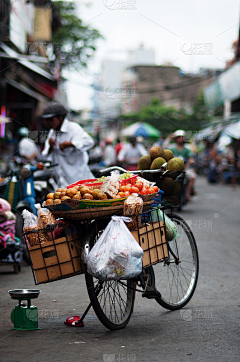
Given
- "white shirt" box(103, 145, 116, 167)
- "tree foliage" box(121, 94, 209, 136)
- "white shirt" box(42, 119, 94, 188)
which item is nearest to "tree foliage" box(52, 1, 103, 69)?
"white shirt" box(103, 145, 116, 167)

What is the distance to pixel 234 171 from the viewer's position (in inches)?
879

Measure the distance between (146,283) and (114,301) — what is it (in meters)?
0.29

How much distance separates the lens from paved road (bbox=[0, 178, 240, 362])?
131 inches

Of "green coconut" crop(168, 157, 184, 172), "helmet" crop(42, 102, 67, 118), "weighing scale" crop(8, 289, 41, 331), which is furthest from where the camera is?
"helmet" crop(42, 102, 67, 118)

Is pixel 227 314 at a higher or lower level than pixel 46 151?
lower

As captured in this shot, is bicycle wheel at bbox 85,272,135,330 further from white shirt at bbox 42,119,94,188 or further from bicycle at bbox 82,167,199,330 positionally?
white shirt at bbox 42,119,94,188

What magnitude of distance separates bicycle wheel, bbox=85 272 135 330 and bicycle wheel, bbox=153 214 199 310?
551mm

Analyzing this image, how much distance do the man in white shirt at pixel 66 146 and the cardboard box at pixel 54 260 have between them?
297 centimetres

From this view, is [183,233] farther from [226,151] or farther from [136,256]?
[226,151]

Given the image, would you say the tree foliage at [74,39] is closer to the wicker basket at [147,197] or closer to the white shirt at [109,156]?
the white shirt at [109,156]

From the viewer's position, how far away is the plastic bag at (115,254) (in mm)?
3492

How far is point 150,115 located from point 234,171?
62841 millimetres

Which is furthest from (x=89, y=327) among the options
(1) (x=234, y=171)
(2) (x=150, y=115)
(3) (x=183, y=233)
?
(2) (x=150, y=115)

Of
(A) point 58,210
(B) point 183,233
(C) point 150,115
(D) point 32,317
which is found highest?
(C) point 150,115
